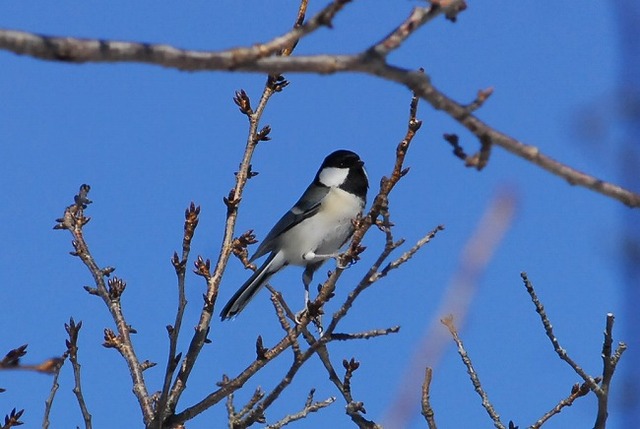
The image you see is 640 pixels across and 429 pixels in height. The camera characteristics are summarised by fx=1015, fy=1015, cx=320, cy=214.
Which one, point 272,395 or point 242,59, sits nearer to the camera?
point 242,59

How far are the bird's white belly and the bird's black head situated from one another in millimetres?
249

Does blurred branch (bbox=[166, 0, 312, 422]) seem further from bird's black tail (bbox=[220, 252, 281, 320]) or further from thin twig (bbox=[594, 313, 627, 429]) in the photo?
bird's black tail (bbox=[220, 252, 281, 320])

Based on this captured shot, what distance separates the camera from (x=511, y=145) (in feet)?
6.32

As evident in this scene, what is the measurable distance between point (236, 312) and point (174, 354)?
2.55m

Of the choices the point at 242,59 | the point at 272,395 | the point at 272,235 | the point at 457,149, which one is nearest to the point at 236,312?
the point at 272,235

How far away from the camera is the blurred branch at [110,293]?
14.1ft

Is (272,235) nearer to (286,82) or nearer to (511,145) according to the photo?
(286,82)

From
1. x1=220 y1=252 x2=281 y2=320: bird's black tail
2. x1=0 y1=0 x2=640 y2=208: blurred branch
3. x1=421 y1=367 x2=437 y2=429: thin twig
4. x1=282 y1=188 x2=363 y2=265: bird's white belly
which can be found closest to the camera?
x1=0 y1=0 x2=640 y2=208: blurred branch

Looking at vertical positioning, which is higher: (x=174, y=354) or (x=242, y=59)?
(x=174, y=354)

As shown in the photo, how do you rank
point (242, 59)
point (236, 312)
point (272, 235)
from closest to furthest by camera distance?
point (242, 59), point (236, 312), point (272, 235)

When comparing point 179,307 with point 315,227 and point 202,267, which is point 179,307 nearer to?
point 202,267

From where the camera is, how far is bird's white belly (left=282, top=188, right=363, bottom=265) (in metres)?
7.38

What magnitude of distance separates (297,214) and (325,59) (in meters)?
5.92

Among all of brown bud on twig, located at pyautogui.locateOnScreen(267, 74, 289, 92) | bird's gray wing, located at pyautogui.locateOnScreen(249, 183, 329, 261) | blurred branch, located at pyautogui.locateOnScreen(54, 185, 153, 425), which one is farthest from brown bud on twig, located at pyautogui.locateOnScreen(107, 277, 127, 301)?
bird's gray wing, located at pyautogui.locateOnScreen(249, 183, 329, 261)
